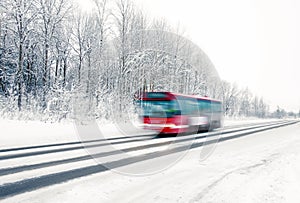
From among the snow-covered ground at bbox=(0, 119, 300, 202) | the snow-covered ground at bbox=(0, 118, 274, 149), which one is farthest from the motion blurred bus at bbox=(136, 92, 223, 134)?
Result: the snow-covered ground at bbox=(0, 119, 300, 202)

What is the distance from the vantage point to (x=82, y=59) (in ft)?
115

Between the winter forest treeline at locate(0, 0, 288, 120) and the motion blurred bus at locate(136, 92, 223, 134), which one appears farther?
the winter forest treeline at locate(0, 0, 288, 120)

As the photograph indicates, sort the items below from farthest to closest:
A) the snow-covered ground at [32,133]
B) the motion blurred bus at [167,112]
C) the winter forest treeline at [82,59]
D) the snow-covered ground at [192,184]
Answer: the winter forest treeline at [82,59] < the motion blurred bus at [167,112] < the snow-covered ground at [32,133] < the snow-covered ground at [192,184]

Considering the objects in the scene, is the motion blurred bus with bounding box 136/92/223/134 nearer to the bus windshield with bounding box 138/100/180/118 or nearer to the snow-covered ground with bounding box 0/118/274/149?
the bus windshield with bounding box 138/100/180/118

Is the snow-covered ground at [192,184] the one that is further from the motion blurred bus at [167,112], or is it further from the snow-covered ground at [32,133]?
the motion blurred bus at [167,112]

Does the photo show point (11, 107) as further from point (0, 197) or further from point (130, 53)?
point (130, 53)

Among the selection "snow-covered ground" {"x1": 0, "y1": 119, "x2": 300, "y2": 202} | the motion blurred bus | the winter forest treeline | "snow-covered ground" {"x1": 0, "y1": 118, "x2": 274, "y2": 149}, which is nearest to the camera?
"snow-covered ground" {"x1": 0, "y1": 119, "x2": 300, "y2": 202}

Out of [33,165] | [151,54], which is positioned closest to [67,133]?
[33,165]

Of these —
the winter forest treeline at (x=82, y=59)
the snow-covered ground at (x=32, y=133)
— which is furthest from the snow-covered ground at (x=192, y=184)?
the winter forest treeline at (x=82, y=59)

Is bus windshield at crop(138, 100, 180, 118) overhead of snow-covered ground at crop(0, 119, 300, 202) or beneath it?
overhead

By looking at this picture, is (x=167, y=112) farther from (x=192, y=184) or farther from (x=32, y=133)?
(x=192, y=184)

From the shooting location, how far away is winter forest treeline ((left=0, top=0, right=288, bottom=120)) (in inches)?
822

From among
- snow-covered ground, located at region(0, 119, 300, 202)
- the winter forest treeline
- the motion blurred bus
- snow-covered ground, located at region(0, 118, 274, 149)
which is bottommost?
snow-covered ground, located at region(0, 119, 300, 202)

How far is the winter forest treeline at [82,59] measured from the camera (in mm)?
20891
